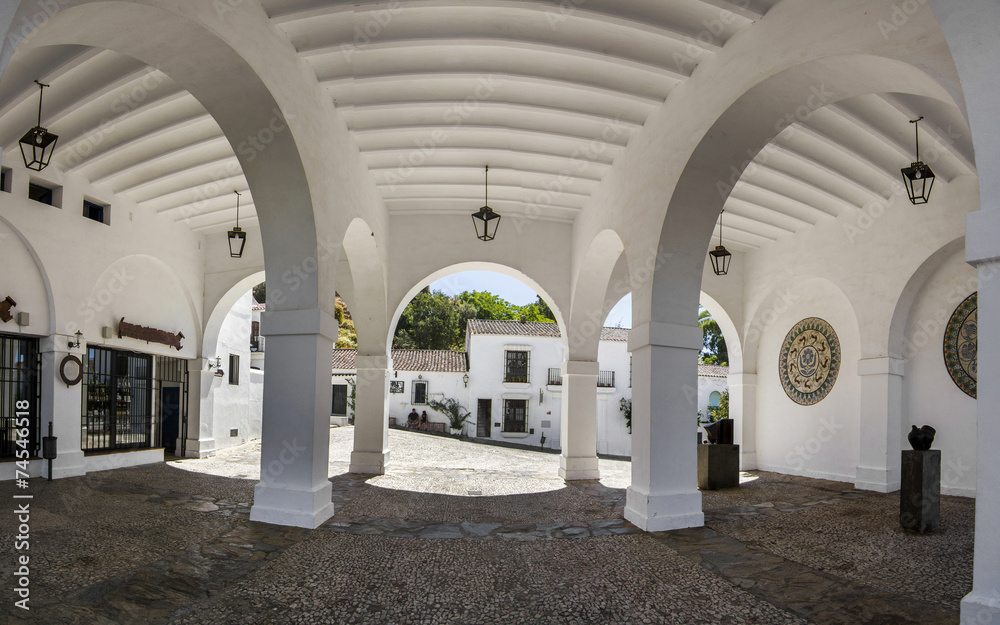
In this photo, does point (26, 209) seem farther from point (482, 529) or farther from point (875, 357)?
point (875, 357)

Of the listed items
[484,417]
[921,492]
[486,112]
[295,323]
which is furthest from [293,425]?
[484,417]

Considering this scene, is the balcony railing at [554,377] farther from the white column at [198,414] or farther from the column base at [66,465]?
the column base at [66,465]

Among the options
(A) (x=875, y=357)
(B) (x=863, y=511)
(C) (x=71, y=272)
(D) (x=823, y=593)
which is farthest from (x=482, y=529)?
(C) (x=71, y=272)

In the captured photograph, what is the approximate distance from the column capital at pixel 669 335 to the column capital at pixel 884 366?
4.13 meters

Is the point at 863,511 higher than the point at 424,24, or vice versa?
the point at 424,24

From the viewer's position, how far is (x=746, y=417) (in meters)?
11.3

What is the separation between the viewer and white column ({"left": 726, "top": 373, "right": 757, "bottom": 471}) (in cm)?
1119

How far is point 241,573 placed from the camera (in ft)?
13.6

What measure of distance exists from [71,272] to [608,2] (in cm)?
812

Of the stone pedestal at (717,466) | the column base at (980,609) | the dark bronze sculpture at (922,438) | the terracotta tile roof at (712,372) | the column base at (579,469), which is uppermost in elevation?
the dark bronze sculpture at (922,438)

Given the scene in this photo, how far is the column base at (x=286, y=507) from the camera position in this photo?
546cm

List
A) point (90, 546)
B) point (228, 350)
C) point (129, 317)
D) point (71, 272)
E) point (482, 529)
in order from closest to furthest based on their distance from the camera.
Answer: point (90, 546) < point (482, 529) < point (71, 272) < point (129, 317) < point (228, 350)

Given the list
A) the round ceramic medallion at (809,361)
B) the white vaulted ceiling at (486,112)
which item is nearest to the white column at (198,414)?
the white vaulted ceiling at (486,112)

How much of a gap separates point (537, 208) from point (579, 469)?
4.00 m
